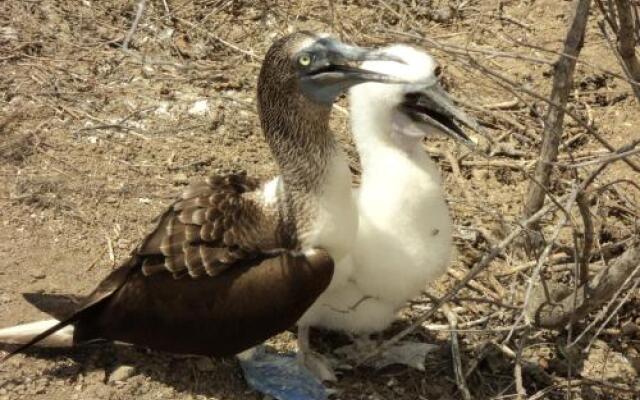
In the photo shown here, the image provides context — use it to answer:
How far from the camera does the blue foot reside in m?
A: 3.68

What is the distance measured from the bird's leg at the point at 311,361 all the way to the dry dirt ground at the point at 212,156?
0.09 meters

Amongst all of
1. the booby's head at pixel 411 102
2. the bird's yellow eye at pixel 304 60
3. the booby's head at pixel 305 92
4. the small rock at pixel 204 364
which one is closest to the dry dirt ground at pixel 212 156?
the small rock at pixel 204 364

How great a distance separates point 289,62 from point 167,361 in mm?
1468

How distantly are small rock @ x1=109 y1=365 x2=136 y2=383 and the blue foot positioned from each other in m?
0.47

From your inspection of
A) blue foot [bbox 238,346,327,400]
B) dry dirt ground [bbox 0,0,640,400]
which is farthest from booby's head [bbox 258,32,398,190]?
blue foot [bbox 238,346,327,400]

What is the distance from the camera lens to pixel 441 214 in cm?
366

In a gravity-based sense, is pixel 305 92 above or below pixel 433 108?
above

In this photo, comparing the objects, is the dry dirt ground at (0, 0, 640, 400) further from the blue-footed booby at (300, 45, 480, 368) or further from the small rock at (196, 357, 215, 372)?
Result: the blue-footed booby at (300, 45, 480, 368)

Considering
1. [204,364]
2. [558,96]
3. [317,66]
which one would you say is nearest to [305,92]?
[317,66]

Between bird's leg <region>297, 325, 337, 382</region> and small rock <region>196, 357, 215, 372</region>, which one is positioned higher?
bird's leg <region>297, 325, 337, 382</region>

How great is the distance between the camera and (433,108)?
3.59 metres

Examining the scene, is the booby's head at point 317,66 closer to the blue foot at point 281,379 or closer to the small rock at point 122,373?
the blue foot at point 281,379

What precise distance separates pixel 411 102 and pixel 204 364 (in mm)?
1458

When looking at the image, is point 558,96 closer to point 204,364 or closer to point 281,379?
point 281,379
